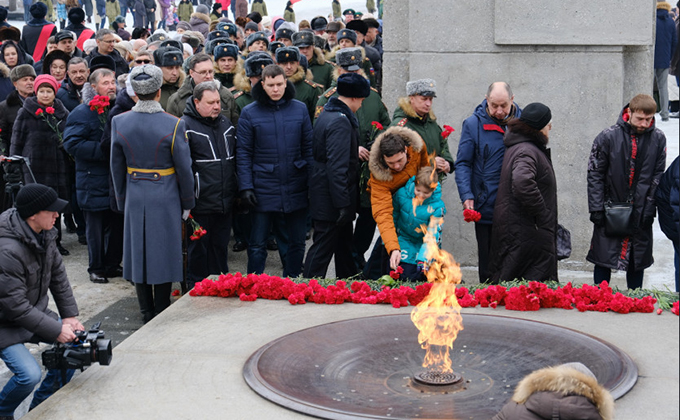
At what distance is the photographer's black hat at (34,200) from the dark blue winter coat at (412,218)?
269cm

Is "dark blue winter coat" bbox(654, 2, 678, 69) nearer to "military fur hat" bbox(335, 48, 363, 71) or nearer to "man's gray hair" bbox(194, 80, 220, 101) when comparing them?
"military fur hat" bbox(335, 48, 363, 71)

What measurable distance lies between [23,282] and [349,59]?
197 inches

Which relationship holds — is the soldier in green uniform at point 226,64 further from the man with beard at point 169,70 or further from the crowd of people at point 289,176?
the man with beard at point 169,70

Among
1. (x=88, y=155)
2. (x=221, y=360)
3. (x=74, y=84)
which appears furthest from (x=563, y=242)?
(x=74, y=84)

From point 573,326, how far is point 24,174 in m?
5.06

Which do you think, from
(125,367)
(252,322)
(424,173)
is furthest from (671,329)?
(125,367)

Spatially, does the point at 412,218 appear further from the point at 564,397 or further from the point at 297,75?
the point at 564,397

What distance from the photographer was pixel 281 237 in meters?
8.25

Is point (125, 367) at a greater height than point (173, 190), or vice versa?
point (173, 190)

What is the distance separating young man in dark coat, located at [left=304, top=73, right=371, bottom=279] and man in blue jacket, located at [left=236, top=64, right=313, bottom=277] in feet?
0.78

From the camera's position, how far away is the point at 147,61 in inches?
391

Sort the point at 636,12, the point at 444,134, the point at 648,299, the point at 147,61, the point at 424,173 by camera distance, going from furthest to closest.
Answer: the point at 147,61 → the point at 636,12 → the point at 444,134 → the point at 424,173 → the point at 648,299

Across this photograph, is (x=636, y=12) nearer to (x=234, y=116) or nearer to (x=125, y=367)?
(x=234, y=116)

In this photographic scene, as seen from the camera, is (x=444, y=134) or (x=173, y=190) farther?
(x=444, y=134)
